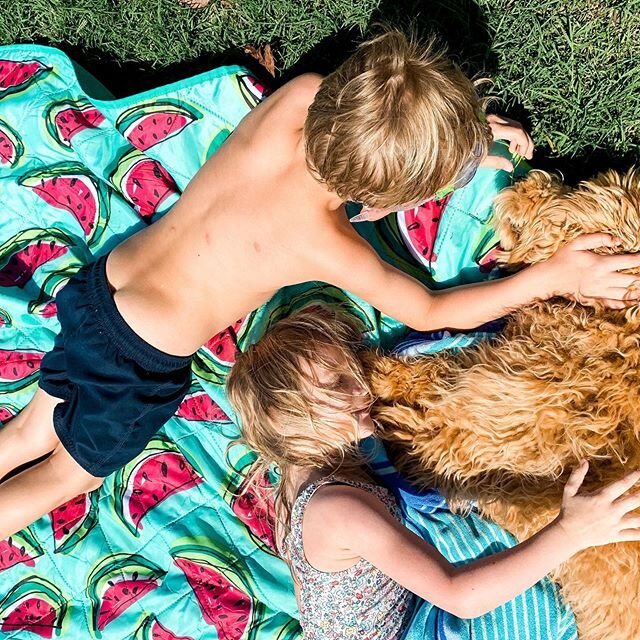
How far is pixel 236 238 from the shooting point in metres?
2.07

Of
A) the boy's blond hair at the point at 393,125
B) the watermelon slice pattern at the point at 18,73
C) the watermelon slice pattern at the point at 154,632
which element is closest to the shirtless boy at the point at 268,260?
the boy's blond hair at the point at 393,125

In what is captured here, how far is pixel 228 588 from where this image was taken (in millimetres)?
2484

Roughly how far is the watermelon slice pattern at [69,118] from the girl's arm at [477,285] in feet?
3.81

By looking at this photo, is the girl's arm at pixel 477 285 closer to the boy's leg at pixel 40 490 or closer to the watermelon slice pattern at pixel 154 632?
the boy's leg at pixel 40 490

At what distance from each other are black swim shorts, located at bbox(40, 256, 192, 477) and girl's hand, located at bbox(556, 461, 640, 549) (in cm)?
118

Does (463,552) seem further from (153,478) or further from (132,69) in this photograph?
(132,69)

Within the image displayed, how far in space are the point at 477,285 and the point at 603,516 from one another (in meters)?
0.74

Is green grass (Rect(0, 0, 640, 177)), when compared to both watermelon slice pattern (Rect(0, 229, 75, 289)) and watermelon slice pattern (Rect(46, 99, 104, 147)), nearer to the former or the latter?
watermelon slice pattern (Rect(46, 99, 104, 147))

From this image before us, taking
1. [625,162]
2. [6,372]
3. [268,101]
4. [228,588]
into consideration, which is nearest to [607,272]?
[625,162]

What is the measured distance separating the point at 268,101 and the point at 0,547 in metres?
1.72

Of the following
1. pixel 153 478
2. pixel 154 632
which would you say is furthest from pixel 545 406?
pixel 154 632

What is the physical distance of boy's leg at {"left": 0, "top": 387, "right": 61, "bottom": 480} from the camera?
2396mm

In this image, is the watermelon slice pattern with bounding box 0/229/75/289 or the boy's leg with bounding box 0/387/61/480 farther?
the watermelon slice pattern with bounding box 0/229/75/289

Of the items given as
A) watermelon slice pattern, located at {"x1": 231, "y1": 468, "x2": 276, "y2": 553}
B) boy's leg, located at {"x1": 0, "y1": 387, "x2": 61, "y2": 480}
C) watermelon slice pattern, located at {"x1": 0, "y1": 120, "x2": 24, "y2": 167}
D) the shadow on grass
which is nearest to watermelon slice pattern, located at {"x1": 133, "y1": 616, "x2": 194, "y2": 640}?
watermelon slice pattern, located at {"x1": 231, "y1": 468, "x2": 276, "y2": 553}
